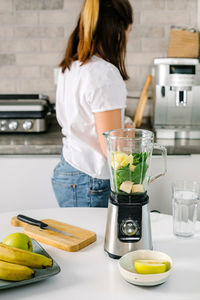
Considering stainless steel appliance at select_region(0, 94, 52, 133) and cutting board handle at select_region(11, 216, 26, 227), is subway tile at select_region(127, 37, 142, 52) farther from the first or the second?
cutting board handle at select_region(11, 216, 26, 227)

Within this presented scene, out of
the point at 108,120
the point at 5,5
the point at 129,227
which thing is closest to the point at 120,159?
the point at 129,227

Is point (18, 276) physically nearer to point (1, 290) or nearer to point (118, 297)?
point (1, 290)

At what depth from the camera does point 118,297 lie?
38.2 inches

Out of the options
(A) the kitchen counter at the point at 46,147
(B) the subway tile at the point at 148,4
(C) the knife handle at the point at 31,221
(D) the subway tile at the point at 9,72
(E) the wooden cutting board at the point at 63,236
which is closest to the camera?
(E) the wooden cutting board at the point at 63,236

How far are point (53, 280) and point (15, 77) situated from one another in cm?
212

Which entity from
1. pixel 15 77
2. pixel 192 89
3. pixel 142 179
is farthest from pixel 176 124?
pixel 142 179

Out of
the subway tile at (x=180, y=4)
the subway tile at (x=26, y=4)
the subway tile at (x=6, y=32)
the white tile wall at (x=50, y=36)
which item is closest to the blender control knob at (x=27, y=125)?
the white tile wall at (x=50, y=36)

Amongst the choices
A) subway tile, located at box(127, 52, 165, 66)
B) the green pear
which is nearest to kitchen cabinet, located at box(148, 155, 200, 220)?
subway tile, located at box(127, 52, 165, 66)

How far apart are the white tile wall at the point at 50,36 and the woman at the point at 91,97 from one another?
3.74ft

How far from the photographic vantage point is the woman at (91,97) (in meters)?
1.63

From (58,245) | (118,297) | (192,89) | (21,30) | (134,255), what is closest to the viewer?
(118,297)

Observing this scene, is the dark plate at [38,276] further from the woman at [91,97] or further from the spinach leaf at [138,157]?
the woman at [91,97]

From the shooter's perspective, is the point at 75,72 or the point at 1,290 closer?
the point at 1,290

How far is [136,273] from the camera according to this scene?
1.02m
